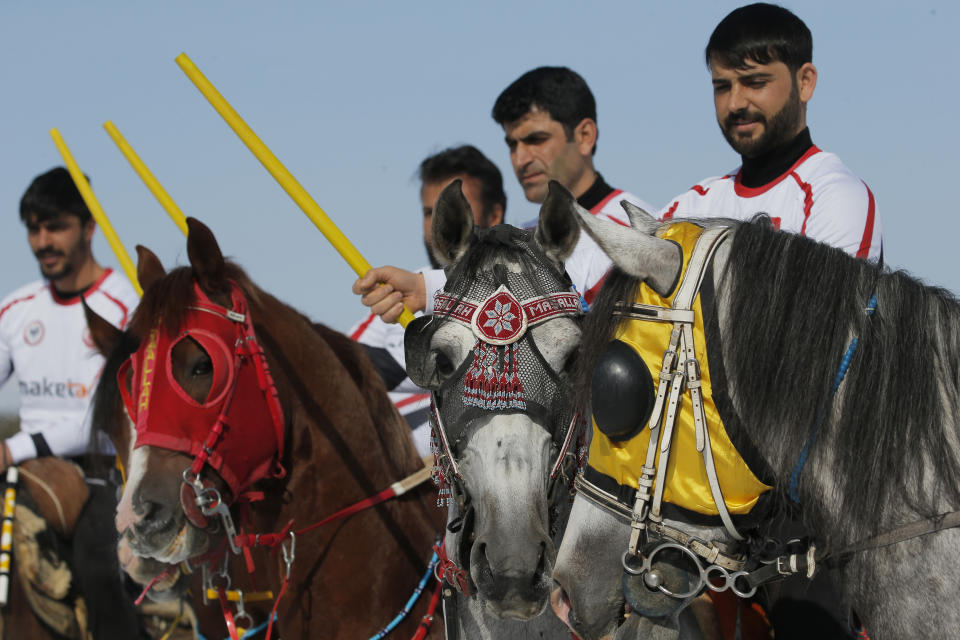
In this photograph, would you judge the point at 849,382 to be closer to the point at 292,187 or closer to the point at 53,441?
the point at 292,187

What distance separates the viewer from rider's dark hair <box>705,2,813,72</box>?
3.65m

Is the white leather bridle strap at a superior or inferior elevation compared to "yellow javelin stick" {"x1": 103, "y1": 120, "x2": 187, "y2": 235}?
inferior

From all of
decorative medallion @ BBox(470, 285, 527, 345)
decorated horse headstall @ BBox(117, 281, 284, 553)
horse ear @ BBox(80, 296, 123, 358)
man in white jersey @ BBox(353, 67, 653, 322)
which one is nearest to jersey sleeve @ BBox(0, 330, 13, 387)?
horse ear @ BBox(80, 296, 123, 358)

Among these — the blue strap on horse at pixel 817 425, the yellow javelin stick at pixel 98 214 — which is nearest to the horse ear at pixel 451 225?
the blue strap on horse at pixel 817 425

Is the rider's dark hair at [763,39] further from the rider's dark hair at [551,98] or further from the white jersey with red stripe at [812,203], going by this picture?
the rider's dark hair at [551,98]

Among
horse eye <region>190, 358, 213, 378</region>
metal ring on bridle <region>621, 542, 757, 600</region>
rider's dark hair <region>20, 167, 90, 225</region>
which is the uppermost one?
rider's dark hair <region>20, 167, 90, 225</region>

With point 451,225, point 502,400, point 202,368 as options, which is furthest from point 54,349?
point 502,400

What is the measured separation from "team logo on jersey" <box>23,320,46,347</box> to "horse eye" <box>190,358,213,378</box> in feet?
11.6

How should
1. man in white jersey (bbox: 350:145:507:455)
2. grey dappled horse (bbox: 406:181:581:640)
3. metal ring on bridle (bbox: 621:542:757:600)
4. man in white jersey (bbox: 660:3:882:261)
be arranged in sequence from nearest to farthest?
metal ring on bridle (bbox: 621:542:757:600) < grey dappled horse (bbox: 406:181:581:640) < man in white jersey (bbox: 660:3:882:261) < man in white jersey (bbox: 350:145:507:455)

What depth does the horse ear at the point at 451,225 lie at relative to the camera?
130 inches

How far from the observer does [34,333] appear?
22.9 ft

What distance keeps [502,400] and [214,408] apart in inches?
56.4

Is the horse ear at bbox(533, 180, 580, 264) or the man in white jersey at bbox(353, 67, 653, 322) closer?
the horse ear at bbox(533, 180, 580, 264)

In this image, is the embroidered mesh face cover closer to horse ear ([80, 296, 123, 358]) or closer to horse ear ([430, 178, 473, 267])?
horse ear ([430, 178, 473, 267])
